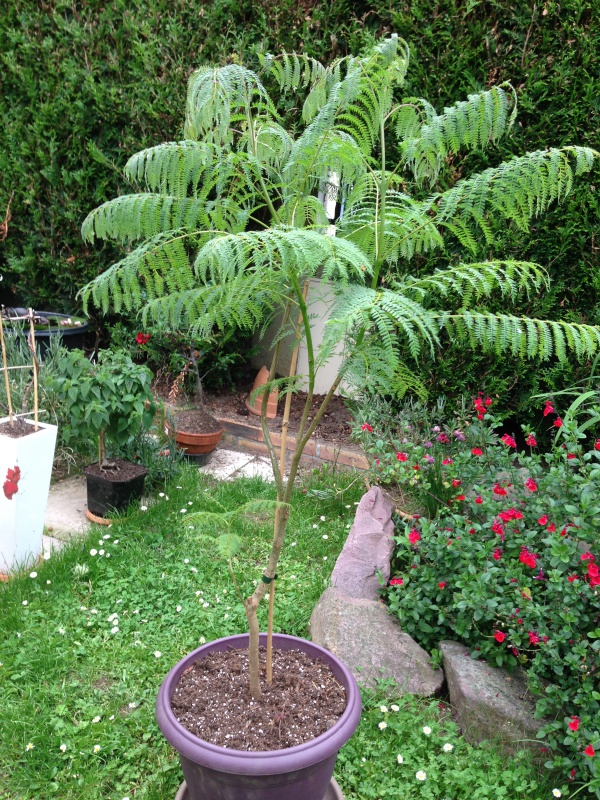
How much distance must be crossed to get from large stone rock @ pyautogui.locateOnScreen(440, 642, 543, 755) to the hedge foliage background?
212 centimetres

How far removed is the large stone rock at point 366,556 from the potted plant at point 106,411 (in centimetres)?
139

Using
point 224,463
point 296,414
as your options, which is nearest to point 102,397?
point 224,463

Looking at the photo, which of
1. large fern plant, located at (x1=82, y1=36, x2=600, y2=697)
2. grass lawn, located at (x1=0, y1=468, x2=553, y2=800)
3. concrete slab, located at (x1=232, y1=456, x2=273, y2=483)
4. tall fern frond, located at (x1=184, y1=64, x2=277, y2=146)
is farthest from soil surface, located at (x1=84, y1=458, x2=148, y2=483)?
tall fern frond, located at (x1=184, y1=64, x2=277, y2=146)

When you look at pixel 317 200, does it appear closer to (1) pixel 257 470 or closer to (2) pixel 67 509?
(2) pixel 67 509

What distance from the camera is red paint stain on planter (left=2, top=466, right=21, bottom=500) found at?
10.4 feet

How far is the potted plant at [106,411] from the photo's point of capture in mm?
3738

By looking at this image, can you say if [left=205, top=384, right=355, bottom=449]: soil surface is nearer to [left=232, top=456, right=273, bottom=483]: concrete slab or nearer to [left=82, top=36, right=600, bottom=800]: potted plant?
[left=232, top=456, right=273, bottom=483]: concrete slab

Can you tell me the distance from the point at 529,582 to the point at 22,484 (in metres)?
2.33

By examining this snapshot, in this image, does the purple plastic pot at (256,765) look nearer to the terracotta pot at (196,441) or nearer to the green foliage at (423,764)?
the green foliage at (423,764)

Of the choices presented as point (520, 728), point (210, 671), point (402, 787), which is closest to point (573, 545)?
point (520, 728)

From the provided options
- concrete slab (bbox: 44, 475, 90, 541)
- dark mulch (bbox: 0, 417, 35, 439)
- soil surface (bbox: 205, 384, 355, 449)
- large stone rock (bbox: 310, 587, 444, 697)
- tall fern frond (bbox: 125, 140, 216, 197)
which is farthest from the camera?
soil surface (bbox: 205, 384, 355, 449)

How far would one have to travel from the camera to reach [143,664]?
2777 mm

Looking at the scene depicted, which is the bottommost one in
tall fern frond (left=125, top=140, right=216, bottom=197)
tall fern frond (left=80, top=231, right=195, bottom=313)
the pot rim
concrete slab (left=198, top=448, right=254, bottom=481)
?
concrete slab (left=198, top=448, right=254, bottom=481)

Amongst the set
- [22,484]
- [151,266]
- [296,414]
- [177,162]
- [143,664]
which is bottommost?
[143,664]
